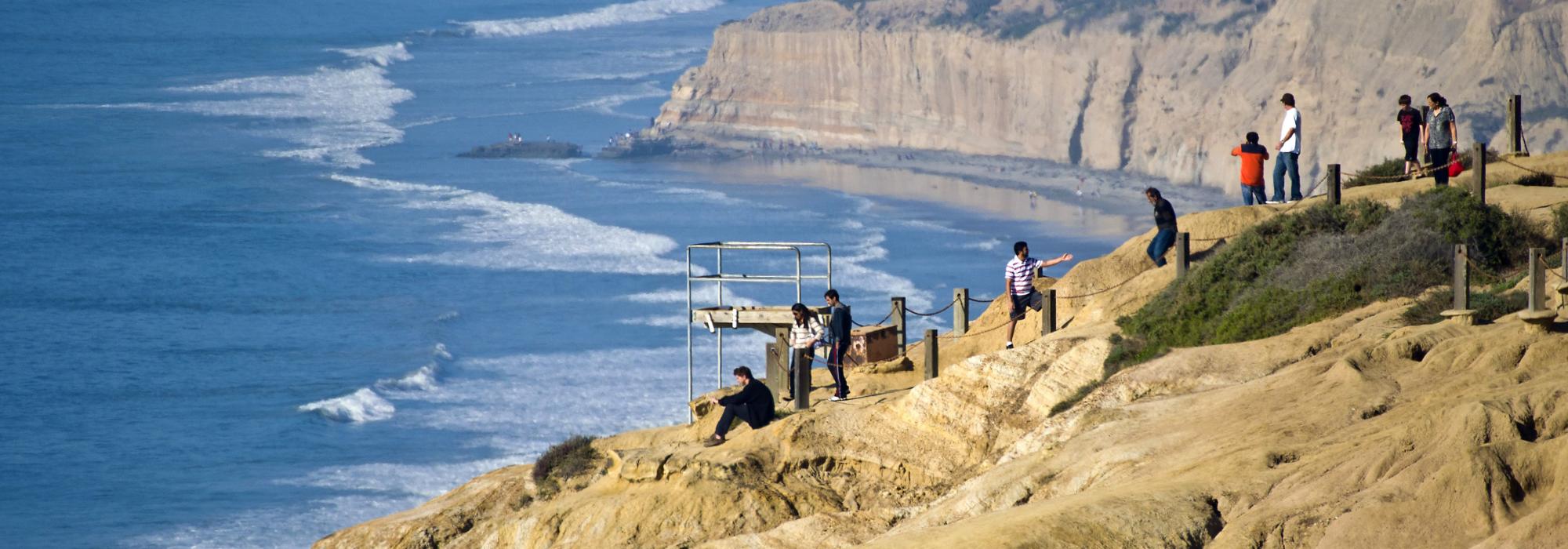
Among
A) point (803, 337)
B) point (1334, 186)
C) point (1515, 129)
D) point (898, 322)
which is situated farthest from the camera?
point (1515, 129)

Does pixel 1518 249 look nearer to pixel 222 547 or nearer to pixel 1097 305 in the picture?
pixel 1097 305

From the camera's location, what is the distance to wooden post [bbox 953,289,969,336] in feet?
69.5

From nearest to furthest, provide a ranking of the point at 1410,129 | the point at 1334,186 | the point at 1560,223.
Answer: the point at 1560,223 < the point at 1334,186 < the point at 1410,129

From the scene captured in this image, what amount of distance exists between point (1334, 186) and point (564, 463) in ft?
28.4

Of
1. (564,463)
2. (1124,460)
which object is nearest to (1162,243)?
(564,463)

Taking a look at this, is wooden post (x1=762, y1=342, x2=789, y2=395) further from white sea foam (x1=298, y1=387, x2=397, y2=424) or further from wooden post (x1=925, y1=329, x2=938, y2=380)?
white sea foam (x1=298, y1=387, x2=397, y2=424)

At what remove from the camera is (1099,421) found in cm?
1373

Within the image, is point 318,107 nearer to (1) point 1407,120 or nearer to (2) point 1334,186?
(1) point 1407,120

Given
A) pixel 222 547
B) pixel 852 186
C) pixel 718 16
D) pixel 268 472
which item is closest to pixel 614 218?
pixel 852 186

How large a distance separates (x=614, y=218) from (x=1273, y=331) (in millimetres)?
59815

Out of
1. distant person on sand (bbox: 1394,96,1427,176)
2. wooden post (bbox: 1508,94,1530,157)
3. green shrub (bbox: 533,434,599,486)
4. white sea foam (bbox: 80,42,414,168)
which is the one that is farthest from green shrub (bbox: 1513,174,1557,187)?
white sea foam (bbox: 80,42,414,168)

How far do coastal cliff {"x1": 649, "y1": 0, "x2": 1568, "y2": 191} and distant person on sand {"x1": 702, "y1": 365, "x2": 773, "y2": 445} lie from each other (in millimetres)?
51297

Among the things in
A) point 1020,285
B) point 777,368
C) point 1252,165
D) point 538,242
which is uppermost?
point 1252,165

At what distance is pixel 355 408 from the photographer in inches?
1603
